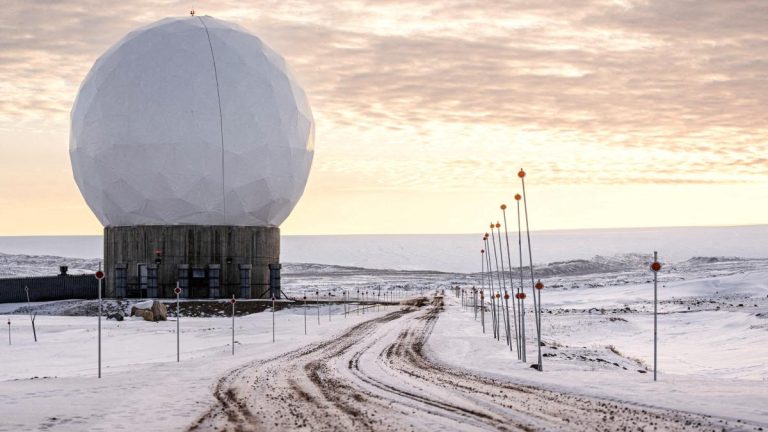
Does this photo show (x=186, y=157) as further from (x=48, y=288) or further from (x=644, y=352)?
(x=644, y=352)

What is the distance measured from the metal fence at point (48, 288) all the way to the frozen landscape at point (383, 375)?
9.16 metres

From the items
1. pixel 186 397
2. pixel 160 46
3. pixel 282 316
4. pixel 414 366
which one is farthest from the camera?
pixel 160 46

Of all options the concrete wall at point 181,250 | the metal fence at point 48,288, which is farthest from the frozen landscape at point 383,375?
the metal fence at point 48,288

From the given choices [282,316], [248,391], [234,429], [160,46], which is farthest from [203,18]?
[234,429]

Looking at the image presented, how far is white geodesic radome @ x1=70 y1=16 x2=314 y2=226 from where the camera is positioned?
5900 centimetres

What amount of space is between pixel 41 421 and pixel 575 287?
91.4 m

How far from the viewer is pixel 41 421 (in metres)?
16.3

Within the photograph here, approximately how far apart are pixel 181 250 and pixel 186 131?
26.7 feet

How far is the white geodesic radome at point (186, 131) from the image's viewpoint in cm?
5900

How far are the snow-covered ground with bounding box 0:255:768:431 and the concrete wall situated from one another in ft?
14.5

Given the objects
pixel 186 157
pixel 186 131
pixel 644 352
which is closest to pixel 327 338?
pixel 644 352

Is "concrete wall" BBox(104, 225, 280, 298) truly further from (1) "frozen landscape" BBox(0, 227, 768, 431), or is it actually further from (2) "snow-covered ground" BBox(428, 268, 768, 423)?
(2) "snow-covered ground" BBox(428, 268, 768, 423)

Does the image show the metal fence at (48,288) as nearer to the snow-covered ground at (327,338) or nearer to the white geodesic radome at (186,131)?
the snow-covered ground at (327,338)

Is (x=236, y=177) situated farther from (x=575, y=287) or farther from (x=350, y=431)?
(x=575, y=287)
